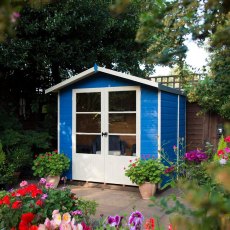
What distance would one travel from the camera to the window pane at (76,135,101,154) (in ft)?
20.5

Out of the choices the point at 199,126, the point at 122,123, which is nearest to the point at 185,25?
the point at 122,123

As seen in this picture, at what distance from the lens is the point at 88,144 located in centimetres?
636

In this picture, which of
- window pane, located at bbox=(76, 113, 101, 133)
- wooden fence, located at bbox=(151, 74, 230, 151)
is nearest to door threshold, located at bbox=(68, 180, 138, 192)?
window pane, located at bbox=(76, 113, 101, 133)

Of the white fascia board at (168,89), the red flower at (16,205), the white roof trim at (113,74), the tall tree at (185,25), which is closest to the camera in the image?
the tall tree at (185,25)

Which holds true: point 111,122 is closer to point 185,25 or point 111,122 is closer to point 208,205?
point 185,25

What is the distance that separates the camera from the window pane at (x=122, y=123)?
5.96 metres

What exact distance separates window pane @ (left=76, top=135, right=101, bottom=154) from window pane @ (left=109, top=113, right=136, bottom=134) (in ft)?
1.28

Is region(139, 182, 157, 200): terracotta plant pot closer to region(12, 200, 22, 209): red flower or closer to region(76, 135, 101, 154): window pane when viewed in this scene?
region(76, 135, 101, 154): window pane

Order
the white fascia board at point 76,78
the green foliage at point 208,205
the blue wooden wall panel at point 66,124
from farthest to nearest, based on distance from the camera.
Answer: the blue wooden wall panel at point 66,124, the white fascia board at point 76,78, the green foliage at point 208,205

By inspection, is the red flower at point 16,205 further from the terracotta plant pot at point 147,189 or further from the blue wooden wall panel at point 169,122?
the blue wooden wall panel at point 169,122

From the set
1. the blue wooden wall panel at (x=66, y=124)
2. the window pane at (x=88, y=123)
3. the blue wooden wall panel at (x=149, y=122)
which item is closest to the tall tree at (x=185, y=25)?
the blue wooden wall panel at (x=149, y=122)

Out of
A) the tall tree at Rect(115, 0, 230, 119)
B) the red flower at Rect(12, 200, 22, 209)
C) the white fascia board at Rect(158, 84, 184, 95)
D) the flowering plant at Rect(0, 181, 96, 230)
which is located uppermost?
the white fascia board at Rect(158, 84, 184, 95)

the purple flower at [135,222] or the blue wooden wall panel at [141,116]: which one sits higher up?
the blue wooden wall panel at [141,116]

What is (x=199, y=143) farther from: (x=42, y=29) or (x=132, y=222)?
(x=132, y=222)
